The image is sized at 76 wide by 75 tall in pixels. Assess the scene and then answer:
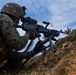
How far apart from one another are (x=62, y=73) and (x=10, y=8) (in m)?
3.41

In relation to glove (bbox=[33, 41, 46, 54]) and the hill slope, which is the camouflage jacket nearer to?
glove (bbox=[33, 41, 46, 54])

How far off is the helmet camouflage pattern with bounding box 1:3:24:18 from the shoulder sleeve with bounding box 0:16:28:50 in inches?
18.8

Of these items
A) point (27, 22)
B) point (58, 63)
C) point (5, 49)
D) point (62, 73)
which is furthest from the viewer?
point (27, 22)

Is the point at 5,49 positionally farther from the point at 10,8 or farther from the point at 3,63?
the point at 10,8

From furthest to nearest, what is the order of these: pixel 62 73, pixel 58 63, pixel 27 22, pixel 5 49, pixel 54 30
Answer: pixel 54 30
pixel 27 22
pixel 5 49
pixel 58 63
pixel 62 73

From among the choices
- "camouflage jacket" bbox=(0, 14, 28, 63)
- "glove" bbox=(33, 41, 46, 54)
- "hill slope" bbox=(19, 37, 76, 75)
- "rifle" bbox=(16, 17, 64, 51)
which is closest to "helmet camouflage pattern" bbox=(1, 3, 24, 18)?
"rifle" bbox=(16, 17, 64, 51)

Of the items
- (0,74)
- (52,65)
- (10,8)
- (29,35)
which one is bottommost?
(0,74)

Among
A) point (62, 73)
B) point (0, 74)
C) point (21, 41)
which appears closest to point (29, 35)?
point (21, 41)

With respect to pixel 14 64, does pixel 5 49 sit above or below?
above

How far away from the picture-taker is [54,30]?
1123cm

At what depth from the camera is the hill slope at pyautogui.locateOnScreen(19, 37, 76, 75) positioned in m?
7.79

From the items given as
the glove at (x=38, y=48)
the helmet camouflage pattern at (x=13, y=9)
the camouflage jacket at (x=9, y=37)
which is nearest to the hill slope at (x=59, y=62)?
the glove at (x=38, y=48)

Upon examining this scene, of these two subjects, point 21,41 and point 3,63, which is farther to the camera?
point 3,63

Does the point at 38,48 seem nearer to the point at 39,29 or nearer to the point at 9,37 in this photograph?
the point at 39,29
